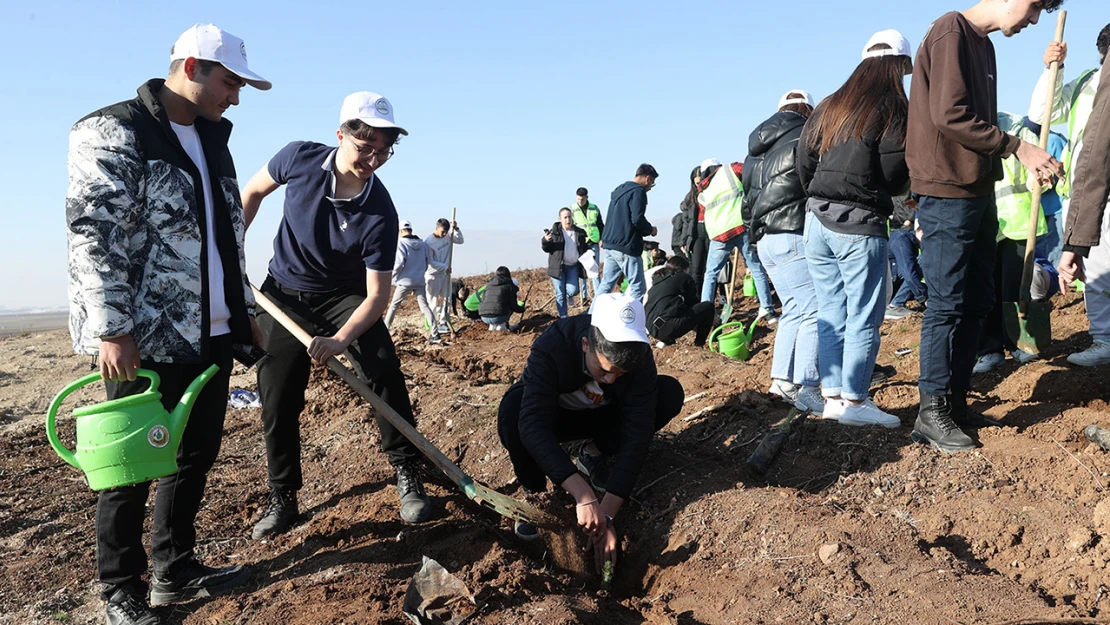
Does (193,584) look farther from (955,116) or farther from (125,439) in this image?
(955,116)

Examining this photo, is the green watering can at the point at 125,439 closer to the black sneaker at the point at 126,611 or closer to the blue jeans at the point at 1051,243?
the black sneaker at the point at 126,611

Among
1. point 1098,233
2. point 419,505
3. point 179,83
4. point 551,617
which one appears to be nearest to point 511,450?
point 419,505

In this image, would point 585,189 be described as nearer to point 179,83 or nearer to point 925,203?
point 925,203

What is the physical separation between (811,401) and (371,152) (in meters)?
2.63

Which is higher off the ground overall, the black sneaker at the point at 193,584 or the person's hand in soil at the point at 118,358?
the person's hand in soil at the point at 118,358

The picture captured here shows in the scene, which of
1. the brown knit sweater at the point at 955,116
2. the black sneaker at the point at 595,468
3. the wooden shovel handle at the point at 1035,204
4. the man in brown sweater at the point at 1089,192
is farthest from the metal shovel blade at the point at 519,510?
the wooden shovel handle at the point at 1035,204

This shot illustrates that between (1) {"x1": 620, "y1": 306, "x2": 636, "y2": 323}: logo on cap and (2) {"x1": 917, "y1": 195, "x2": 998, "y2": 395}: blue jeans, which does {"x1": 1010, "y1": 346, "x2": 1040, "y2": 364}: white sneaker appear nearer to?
(2) {"x1": 917, "y1": 195, "x2": 998, "y2": 395}: blue jeans

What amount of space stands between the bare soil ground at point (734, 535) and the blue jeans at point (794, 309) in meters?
0.28

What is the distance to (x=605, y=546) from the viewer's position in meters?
3.29

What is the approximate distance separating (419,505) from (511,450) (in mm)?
511

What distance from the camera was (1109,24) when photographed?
13.9 ft

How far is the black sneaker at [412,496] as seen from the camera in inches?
145

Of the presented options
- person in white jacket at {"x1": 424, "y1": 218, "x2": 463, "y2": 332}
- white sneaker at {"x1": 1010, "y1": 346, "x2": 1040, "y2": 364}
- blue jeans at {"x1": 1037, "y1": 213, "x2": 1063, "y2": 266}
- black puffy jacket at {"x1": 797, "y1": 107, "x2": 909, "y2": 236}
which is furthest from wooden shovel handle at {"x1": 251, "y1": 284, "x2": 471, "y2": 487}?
person in white jacket at {"x1": 424, "y1": 218, "x2": 463, "y2": 332}

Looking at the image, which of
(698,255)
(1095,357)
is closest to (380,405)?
(1095,357)
